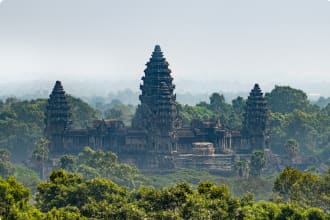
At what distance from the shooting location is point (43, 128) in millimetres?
167000

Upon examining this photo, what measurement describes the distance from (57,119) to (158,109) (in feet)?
34.5

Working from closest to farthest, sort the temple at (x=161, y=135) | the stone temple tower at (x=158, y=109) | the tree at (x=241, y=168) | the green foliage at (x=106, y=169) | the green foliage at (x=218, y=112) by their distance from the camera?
the green foliage at (x=106, y=169), the tree at (x=241, y=168), the temple at (x=161, y=135), the stone temple tower at (x=158, y=109), the green foliage at (x=218, y=112)

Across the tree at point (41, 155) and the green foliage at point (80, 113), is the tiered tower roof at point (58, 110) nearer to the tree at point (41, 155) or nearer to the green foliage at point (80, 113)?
the tree at point (41, 155)

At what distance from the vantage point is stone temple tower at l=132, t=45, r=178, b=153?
148625mm

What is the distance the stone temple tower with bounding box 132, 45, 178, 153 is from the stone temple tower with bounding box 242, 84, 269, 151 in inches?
304

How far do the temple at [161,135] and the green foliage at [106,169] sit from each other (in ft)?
39.2

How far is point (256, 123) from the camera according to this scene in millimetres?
153625

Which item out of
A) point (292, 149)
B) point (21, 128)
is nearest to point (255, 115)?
point (292, 149)

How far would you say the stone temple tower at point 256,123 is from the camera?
5999 inches

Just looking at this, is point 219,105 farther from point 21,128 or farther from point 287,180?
point 287,180

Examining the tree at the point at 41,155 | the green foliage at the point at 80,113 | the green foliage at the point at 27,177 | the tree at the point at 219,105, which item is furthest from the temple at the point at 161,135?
the tree at the point at 219,105

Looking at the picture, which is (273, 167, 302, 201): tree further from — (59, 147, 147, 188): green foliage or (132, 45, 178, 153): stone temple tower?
(132, 45, 178, 153): stone temple tower

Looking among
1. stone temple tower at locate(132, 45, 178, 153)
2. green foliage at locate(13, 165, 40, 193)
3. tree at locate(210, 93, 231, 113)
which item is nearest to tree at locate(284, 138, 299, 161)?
stone temple tower at locate(132, 45, 178, 153)

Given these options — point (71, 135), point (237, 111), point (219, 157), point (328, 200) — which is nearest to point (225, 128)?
point (219, 157)
